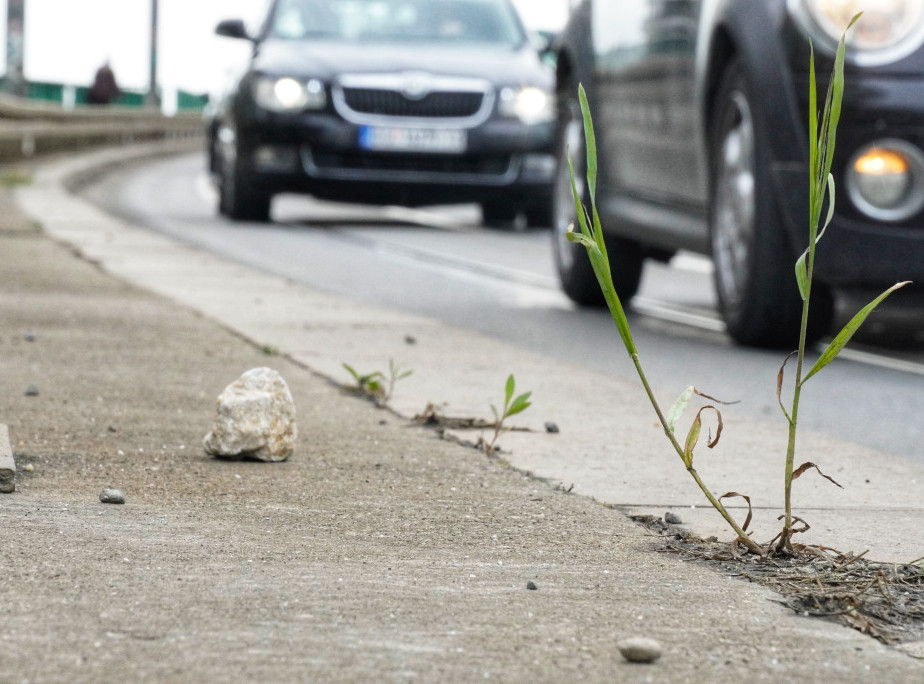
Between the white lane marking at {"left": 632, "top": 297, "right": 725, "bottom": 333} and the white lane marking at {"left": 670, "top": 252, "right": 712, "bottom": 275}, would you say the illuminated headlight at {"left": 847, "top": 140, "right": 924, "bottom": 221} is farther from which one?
the white lane marking at {"left": 670, "top": 252, "right": 712, "bottom": 275}

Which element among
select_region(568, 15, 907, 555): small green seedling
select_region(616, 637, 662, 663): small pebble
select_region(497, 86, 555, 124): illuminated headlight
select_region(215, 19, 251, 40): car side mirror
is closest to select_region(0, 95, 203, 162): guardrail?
select_region(215, 19, 251, 40): car side mirror

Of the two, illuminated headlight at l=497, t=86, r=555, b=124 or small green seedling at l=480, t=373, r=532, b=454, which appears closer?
small green seedling at l=480, t=373, r=532, b=454

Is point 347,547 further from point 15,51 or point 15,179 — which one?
point 15,51

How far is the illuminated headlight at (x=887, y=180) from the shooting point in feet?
18.0

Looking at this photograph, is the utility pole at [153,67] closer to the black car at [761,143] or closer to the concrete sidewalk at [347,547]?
the black car at [761,143]

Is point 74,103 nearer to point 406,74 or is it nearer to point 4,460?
point 406,74

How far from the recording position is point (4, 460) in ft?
10.8

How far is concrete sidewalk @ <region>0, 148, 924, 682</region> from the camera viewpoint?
2.22m

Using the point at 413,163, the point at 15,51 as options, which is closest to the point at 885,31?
the point at 413,163

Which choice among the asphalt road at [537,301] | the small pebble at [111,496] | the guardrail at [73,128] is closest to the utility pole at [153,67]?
the guardrail at [73,128]

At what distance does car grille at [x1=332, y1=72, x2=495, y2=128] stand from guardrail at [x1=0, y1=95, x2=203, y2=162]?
6470 mm

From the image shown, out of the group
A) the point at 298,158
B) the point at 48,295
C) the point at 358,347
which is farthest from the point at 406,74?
the point at 358,347

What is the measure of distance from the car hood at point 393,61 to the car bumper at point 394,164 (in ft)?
1.04

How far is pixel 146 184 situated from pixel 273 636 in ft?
54.7
